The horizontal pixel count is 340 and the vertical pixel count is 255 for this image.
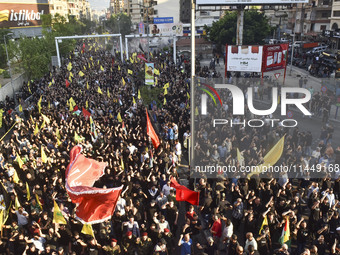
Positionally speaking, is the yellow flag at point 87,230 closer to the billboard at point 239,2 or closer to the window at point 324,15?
the billboard at point 239,2

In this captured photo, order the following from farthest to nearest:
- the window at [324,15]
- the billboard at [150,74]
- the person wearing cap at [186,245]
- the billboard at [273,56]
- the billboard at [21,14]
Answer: the window at [324,15] < the billboard at [21,14] < the billboard at [150,74] < the billboard at [273,56] < the person wearing cap at [186,245]

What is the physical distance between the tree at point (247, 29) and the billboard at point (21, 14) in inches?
1246

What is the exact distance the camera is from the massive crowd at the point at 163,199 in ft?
24.1

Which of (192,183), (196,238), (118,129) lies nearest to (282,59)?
(118,129)

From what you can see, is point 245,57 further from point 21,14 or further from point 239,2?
point 21,14

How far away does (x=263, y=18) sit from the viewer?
4538 centimetres

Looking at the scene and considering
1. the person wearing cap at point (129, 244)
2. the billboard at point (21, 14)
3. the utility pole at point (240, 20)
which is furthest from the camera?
the billboard at point (21, 14)

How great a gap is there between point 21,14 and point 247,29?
3662cm

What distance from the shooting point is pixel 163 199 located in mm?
8609

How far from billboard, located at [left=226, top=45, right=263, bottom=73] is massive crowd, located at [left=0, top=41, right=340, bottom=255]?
6.28 meters

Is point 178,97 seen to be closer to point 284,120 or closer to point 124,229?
point 284,120

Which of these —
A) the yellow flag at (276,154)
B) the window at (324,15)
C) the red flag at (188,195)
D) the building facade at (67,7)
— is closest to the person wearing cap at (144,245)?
the red flag at (188,195)

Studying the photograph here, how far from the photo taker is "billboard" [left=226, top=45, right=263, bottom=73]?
19.7 m

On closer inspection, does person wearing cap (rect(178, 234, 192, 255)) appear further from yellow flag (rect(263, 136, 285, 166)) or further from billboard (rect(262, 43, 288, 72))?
billboard (rect(262, 43, 288, 72))
